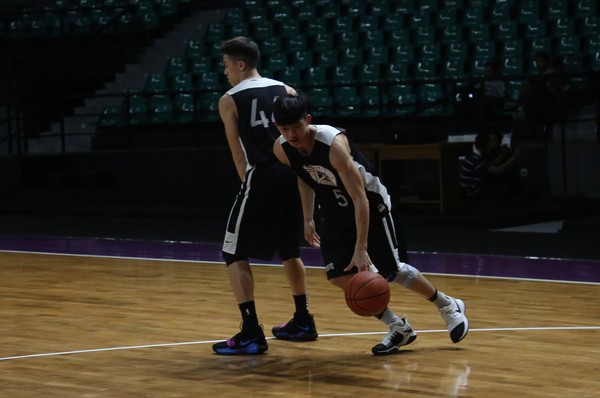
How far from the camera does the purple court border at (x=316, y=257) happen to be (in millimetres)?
9109

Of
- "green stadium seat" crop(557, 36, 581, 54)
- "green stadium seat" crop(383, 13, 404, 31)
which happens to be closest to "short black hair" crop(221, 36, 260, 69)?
"green stadium seat" crop(557, 36, 581, 54)

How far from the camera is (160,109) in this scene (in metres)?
17.5

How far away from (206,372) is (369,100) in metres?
10.2

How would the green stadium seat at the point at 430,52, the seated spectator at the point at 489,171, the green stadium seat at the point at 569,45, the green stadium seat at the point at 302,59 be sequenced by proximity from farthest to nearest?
the green stadium seat at the point at 302,59 < the green stadium seat at the point at 430,52 < the green stadium seat at the point at 569,45 < the seated spectator at the point at 489,171

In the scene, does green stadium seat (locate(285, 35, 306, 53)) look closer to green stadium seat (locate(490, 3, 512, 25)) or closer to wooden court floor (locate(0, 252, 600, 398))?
green stadium seat (locate(490, 3, 512, 25))

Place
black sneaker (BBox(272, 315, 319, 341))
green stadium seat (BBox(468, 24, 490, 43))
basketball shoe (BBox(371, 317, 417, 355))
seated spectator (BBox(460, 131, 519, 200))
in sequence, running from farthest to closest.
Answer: green stadium seat (BBox(468, 24, 490, 43))
seated spectator (BBox(460, 131, 519, 200))
black sneaker (BBox(272, 315, 319, 341))
basketball shoe (BBox(371, 317, 417, 355))

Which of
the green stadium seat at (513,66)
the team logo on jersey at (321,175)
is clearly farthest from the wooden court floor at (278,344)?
the green stadium seat at (513,66)

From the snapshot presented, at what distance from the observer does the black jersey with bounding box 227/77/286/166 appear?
6184 mm

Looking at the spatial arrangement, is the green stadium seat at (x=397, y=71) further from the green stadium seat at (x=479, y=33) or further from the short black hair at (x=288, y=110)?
the short black hair at (x=288, y=110)

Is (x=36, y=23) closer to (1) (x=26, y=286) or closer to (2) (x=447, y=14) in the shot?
(2) (x=447, y=14)

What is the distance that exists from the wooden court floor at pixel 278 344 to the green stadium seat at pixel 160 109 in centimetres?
795

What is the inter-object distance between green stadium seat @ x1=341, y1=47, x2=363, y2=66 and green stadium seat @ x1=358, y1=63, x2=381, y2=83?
0.23 metres

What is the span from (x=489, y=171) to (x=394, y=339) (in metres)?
7.48

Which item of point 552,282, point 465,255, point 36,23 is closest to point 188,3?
point 36,23
